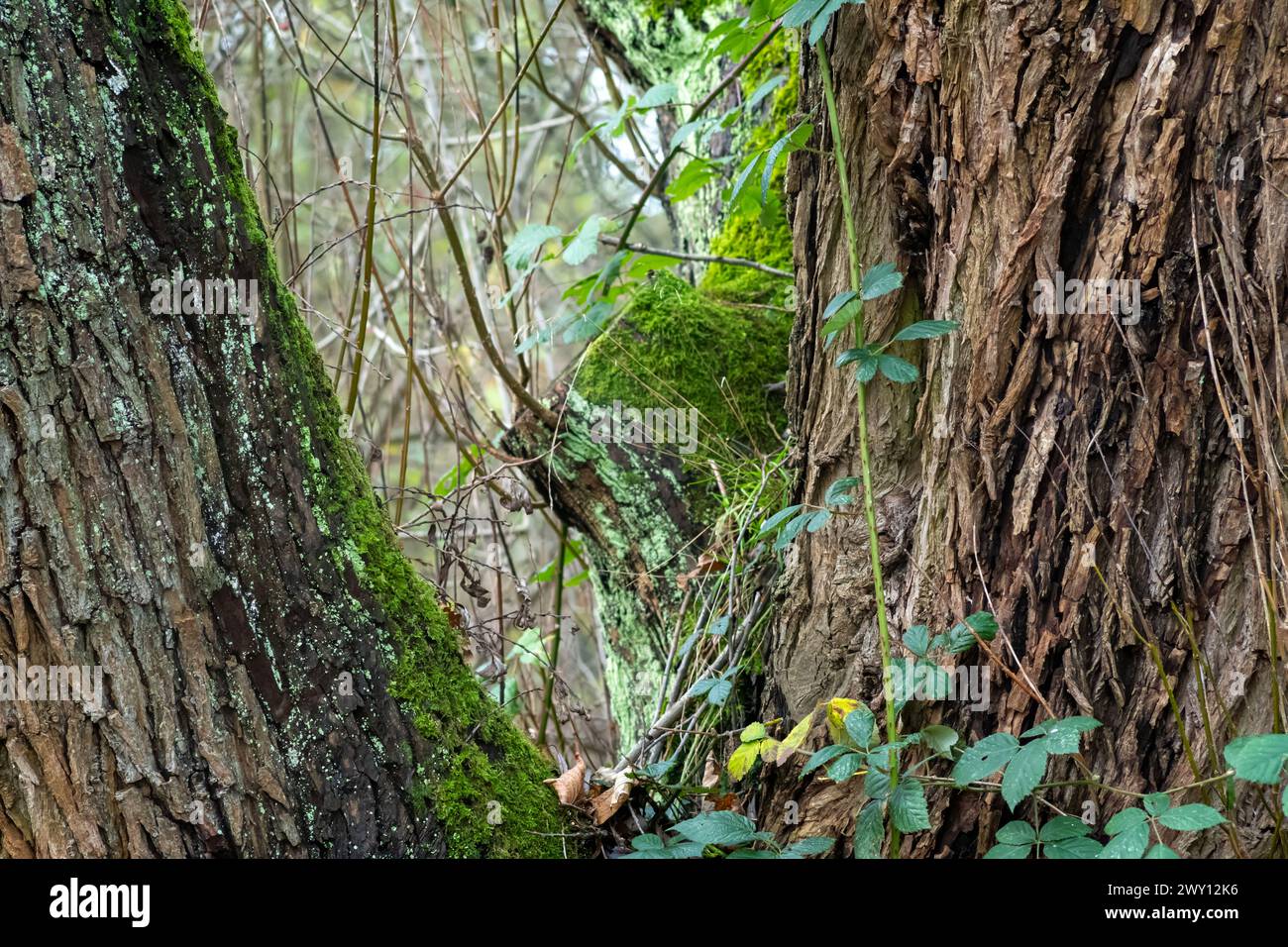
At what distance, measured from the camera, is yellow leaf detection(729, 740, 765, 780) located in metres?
1.78

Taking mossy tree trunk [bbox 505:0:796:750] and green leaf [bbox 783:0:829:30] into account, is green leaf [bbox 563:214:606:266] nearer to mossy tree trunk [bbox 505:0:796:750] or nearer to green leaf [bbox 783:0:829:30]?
mossy tree trunk [bbox 505:0:796:750]

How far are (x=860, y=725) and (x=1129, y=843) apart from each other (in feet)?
1.35

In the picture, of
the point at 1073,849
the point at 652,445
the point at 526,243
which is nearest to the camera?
the point at 1073,849

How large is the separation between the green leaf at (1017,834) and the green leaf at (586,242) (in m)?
1.49

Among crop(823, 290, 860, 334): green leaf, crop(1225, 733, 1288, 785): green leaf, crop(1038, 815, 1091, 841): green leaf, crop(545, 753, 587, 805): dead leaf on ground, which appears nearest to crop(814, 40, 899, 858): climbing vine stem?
crop(823, 290, 860, 334): green leaf

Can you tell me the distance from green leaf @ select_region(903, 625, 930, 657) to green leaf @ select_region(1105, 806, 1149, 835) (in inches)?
14.2

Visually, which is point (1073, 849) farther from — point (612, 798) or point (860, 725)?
point (612, 798)

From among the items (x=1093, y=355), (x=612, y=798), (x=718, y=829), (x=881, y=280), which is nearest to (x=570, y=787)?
(x=612, y=798)

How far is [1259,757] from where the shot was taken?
1.27 metres

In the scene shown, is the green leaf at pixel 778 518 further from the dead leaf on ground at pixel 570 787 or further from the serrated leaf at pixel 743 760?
the dead leaf on ground at pixel 570 787

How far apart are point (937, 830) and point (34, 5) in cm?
187

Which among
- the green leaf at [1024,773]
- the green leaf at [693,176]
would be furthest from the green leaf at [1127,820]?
the green leaf at [693,176]

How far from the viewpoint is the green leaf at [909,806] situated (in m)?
1.50
